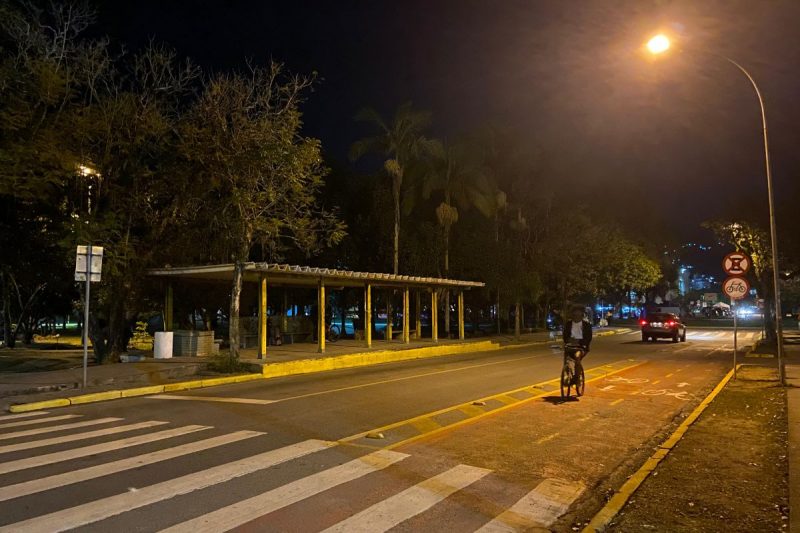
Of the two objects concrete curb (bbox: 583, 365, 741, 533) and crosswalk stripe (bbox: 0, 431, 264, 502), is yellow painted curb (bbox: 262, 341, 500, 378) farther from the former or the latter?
concrete curb (bbox: 583, 365, 741, 533)

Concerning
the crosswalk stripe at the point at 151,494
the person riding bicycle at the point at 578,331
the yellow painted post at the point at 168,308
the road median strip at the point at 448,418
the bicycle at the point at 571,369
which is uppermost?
the yellow painted post at the point at 168,308

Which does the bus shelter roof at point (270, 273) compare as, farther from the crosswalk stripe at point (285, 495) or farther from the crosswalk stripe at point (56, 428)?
the crosswalk stripe at point (285, 495)

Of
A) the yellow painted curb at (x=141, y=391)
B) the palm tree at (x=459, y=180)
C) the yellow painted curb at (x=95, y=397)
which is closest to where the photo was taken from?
the yellow painted curb at (x=95, y=397)

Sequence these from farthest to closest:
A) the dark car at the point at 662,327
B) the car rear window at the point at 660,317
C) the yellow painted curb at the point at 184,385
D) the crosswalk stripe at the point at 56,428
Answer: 1. the car rear window at the point at 660,317
2. the dark car at the point at 662,327
3. the yellow painted curb at the point at 184,385
4. the crosswalk stripe at the point at 56,428

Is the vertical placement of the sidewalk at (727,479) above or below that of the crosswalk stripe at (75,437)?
below

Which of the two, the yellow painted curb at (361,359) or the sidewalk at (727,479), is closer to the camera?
the sidewalk at (727,479)

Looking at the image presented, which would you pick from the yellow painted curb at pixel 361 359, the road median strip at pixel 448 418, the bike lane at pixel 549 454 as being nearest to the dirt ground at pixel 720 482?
the bike lane at pixel 549 454

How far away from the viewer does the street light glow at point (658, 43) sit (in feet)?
39.5

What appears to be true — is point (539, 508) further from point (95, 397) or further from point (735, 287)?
point (735, 287)

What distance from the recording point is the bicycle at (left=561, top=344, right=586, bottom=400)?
11.9 m

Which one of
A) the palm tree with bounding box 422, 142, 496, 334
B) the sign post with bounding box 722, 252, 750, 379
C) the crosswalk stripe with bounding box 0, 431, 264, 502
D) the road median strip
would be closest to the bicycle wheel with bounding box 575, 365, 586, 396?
the road median strip

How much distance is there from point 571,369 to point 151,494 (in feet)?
27.7

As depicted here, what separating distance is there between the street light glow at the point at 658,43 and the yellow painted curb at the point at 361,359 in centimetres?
1225

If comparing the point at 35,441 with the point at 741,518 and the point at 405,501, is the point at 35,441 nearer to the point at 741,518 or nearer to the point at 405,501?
the point at 405,501
